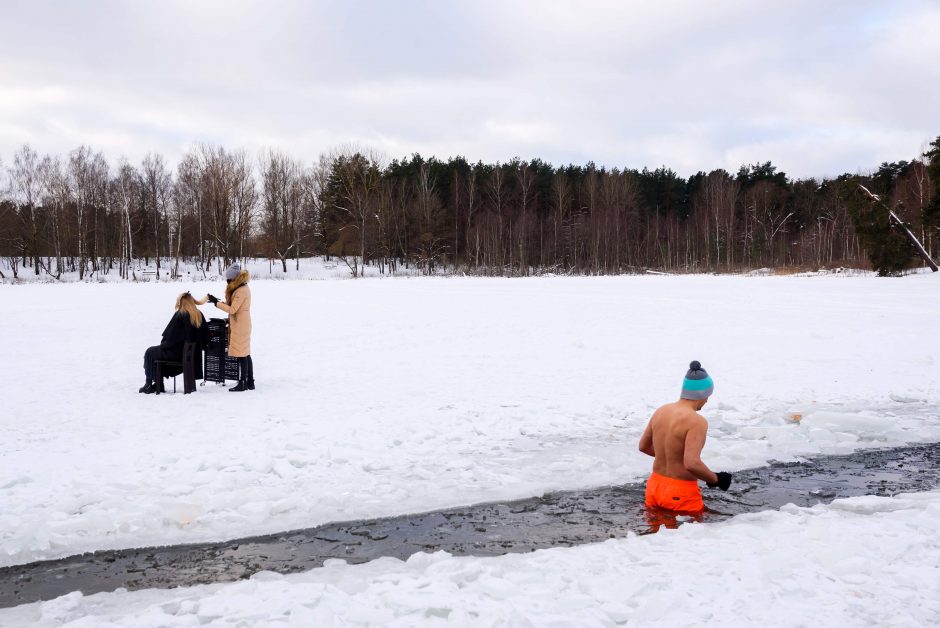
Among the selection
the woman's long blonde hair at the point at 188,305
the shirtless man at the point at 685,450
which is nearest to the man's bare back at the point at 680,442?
the shirtless man at the point at 685,450

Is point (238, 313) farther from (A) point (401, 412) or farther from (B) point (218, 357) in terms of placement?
(A) point (401, 412)

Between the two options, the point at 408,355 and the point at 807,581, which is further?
the point at 408,355

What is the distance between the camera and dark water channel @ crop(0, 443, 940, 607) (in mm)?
4707

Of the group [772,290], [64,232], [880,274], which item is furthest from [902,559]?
[64,232]

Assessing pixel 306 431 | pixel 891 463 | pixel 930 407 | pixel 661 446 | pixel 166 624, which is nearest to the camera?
pixel 166 624

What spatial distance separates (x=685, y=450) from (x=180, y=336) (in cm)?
803

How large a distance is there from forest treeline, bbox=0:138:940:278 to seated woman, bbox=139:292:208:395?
43680 millimetres

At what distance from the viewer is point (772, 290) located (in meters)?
30.3

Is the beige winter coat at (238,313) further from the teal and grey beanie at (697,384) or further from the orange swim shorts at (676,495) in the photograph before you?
the teal and grey beanie at (697,384)

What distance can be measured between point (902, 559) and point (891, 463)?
3.33 m

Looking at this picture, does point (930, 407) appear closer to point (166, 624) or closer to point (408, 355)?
point (408, 355)

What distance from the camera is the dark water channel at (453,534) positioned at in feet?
15.4

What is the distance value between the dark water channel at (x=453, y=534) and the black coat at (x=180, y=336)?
5753mm

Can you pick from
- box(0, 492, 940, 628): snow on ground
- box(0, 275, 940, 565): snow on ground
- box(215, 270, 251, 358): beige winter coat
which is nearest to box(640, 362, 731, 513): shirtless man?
box(0, 492, 940, 628): snow on ground
